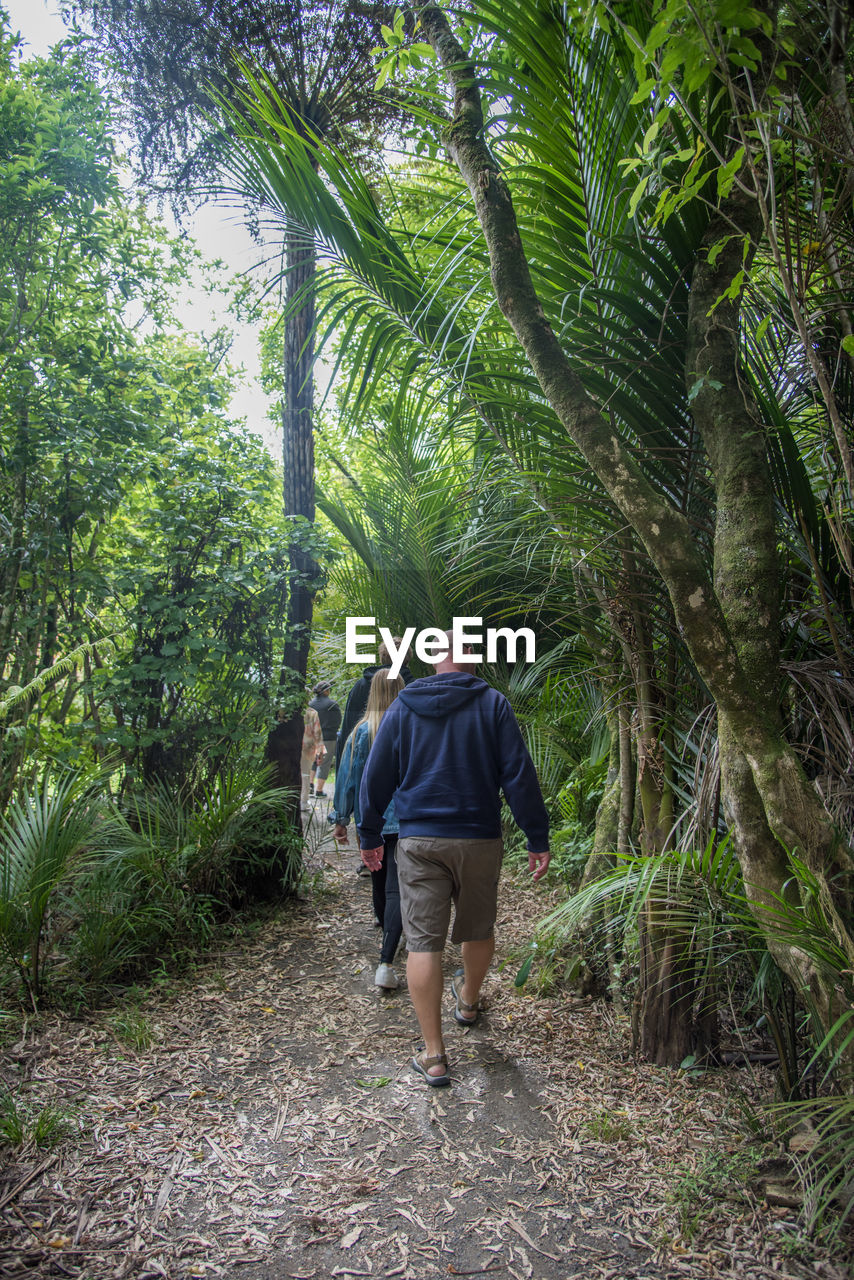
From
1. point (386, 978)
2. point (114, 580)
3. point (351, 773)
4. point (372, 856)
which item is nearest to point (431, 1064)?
point (372, 856)

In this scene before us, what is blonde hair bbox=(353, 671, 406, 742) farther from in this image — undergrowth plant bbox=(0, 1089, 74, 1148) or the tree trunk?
the tree trunk

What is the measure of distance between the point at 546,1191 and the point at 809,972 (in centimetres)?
111

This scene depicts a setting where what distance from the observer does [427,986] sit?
2865 mm

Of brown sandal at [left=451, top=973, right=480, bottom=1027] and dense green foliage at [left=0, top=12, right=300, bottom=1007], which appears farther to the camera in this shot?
dense green foliage at [left=0, top=12, right=300, bottom=1007]

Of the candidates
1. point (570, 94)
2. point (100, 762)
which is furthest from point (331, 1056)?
point (570, 94)

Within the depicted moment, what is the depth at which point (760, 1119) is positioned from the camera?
239 centimetres

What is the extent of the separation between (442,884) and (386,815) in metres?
1.00

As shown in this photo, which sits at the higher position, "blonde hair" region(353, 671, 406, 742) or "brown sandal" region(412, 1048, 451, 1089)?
"blonde hair" region(353, 671, 406, 742)

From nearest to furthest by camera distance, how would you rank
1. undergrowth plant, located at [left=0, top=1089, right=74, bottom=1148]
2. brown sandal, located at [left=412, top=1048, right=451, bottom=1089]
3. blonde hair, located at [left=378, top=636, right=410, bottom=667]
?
undergrowth plant, located at [left=0, top=1089, right=74, bottom=1148] → brown sandal, located at [left=412, top=1048, right=451, bottom=1089] → blonde hair, located at [left=378, top=636, right=410, bottom=667]

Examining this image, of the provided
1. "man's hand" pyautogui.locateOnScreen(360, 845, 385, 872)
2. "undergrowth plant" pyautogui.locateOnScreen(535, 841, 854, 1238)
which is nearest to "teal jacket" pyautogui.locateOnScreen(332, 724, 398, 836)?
"man's hand" pyautogui.locateOnScreen(360, 845, 385, 872)

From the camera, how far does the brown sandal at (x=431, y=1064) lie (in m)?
2.84

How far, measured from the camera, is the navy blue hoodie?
9.70 ft

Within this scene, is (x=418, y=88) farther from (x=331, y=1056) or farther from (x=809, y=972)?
(x=331, y=1056)

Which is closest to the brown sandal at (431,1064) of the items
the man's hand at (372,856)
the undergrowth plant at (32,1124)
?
the man's hand at (372,856)
